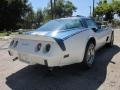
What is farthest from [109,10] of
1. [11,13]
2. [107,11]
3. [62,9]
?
[62,9]

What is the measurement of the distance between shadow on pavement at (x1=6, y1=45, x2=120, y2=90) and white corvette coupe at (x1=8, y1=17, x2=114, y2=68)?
1.14ft

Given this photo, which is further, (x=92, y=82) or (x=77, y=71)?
(x=77, y=71)

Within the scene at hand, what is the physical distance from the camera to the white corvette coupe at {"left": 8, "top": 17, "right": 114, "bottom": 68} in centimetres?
504

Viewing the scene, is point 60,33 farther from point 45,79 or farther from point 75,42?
point 45,79

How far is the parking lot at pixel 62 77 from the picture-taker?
504cm

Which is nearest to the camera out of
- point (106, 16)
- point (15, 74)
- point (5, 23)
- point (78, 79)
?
point (78, 79)

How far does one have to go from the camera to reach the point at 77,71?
604 cm

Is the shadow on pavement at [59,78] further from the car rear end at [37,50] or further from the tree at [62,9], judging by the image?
the tree at [62,9]

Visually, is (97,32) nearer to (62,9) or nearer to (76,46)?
(76,46)

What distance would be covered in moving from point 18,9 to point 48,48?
3840cm

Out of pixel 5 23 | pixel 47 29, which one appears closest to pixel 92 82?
pixel 47 29

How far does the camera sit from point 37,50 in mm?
5246

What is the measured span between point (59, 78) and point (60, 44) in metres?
0.93

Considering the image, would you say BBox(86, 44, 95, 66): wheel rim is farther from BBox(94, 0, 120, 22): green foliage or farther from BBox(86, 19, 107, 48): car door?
BBox(94, 0, 120, 22): green foliage
